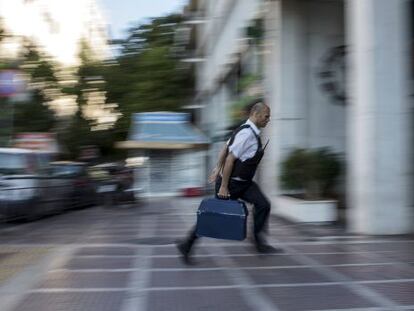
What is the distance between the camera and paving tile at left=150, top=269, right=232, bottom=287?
6.02m

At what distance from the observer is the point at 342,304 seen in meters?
5.20

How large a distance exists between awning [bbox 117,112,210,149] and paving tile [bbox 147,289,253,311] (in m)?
18.5

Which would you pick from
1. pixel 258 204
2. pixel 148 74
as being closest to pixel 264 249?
pixel 258 204

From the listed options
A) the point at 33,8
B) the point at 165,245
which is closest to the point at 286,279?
the point at 165,245

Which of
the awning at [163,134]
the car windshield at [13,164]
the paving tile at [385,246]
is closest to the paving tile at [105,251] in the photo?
the paving tile at [385,246]

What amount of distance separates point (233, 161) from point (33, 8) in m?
37.1

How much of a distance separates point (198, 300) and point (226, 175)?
176 cm

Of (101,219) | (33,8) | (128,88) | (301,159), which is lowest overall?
(101,219)

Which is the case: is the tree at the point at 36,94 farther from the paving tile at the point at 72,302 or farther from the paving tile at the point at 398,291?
the paving tile at the point at 398,291

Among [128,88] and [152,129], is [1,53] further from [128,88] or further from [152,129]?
[128,88]

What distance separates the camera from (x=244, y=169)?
6.83m

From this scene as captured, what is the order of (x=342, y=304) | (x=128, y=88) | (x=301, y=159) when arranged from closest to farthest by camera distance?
1. (x=342, y=304)
2. (x=301, y=159)
3. (x=128, y=88)

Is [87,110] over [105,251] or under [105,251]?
over

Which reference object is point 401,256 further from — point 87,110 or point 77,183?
point 87,110
